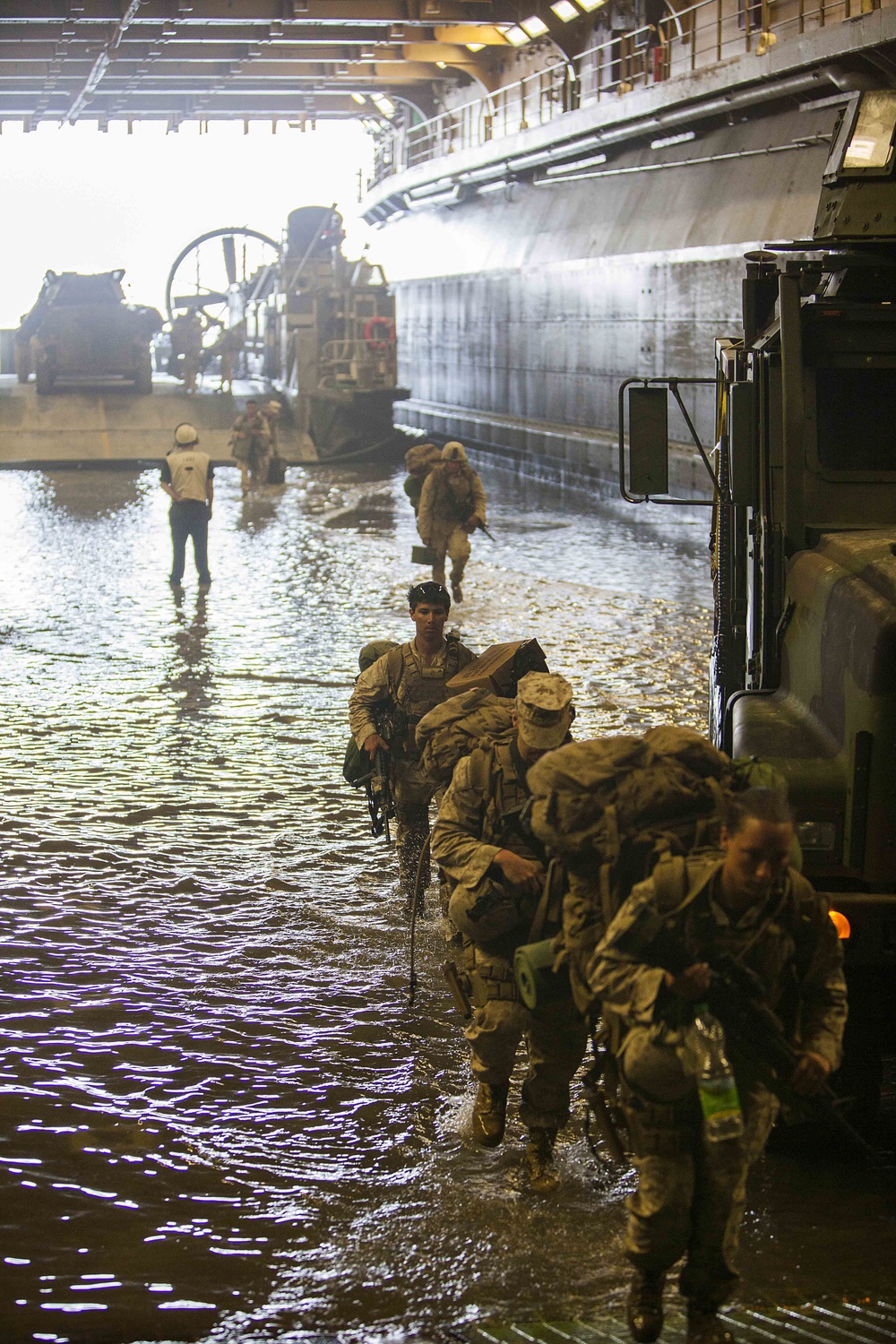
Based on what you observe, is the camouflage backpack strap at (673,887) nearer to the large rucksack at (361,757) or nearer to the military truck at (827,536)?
the military truck at (827,536)

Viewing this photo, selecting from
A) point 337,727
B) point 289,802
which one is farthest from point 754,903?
point 337,727

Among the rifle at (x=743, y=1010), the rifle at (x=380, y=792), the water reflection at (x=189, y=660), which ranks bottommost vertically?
the water reflection at (x=189, y=660)

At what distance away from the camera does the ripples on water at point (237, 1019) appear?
4.25 metres

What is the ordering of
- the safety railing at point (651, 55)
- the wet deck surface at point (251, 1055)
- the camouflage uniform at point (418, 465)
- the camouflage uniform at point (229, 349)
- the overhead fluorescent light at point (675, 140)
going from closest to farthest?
the wet deck surface at point (251, 1055) → the camouflage uniform at point (418, 465) → the safety railing at point (651, 55) → the overhead fluorescent light at point (675, 140) → the camouflage uniform at point (229, 349)

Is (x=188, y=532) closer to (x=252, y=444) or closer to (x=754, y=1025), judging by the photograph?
(x=252, y=444)

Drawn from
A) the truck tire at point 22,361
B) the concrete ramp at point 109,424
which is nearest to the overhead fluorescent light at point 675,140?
the concrete ramp at point 109,424

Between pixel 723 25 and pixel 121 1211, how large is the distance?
23.0 meters

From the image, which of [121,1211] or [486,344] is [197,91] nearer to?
[486,344]

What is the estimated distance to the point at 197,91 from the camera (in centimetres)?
4706

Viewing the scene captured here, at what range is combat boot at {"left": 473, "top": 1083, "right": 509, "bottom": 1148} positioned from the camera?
195 inches

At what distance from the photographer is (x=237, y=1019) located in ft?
19.9

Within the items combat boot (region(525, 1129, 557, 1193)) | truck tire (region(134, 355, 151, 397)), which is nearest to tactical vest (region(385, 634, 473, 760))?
combat boot (region(525, 1129, 557, 1193))

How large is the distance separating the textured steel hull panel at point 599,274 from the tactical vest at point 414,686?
13463mm

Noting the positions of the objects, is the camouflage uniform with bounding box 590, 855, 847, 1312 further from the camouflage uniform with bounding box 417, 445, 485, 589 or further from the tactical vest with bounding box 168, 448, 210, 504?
the tactical vest with bounding box 168, 448, 210, 504
